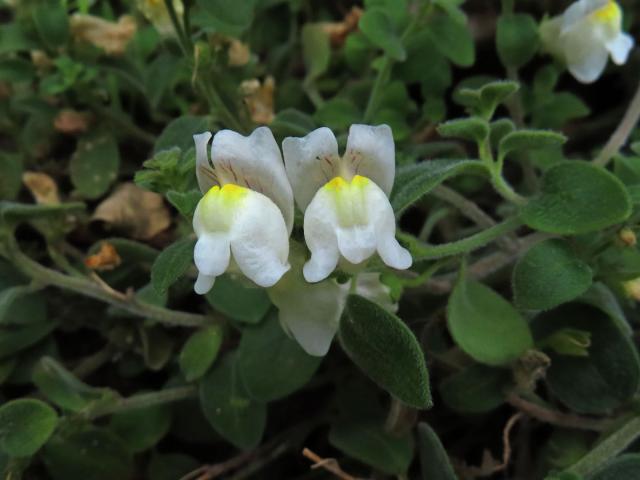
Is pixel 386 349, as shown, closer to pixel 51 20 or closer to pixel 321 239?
pixel 321 239

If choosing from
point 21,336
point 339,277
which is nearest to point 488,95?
point 339,277

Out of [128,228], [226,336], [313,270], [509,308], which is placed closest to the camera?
[313,270]

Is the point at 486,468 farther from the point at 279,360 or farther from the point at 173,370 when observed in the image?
the point at 173,370

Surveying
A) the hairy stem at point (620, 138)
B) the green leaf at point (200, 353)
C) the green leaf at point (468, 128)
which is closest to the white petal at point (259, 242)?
the green leaf at point (468, 128)

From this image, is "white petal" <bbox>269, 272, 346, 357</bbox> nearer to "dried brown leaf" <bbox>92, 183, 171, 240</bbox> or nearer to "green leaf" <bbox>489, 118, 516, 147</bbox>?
"green leaf" <bbox>489, 118, 516, 147</bbox>

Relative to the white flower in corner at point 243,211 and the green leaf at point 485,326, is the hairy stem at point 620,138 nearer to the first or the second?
the green leaf at point 485,326

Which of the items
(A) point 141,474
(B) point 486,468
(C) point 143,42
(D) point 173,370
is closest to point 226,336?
(D) point 173,370
